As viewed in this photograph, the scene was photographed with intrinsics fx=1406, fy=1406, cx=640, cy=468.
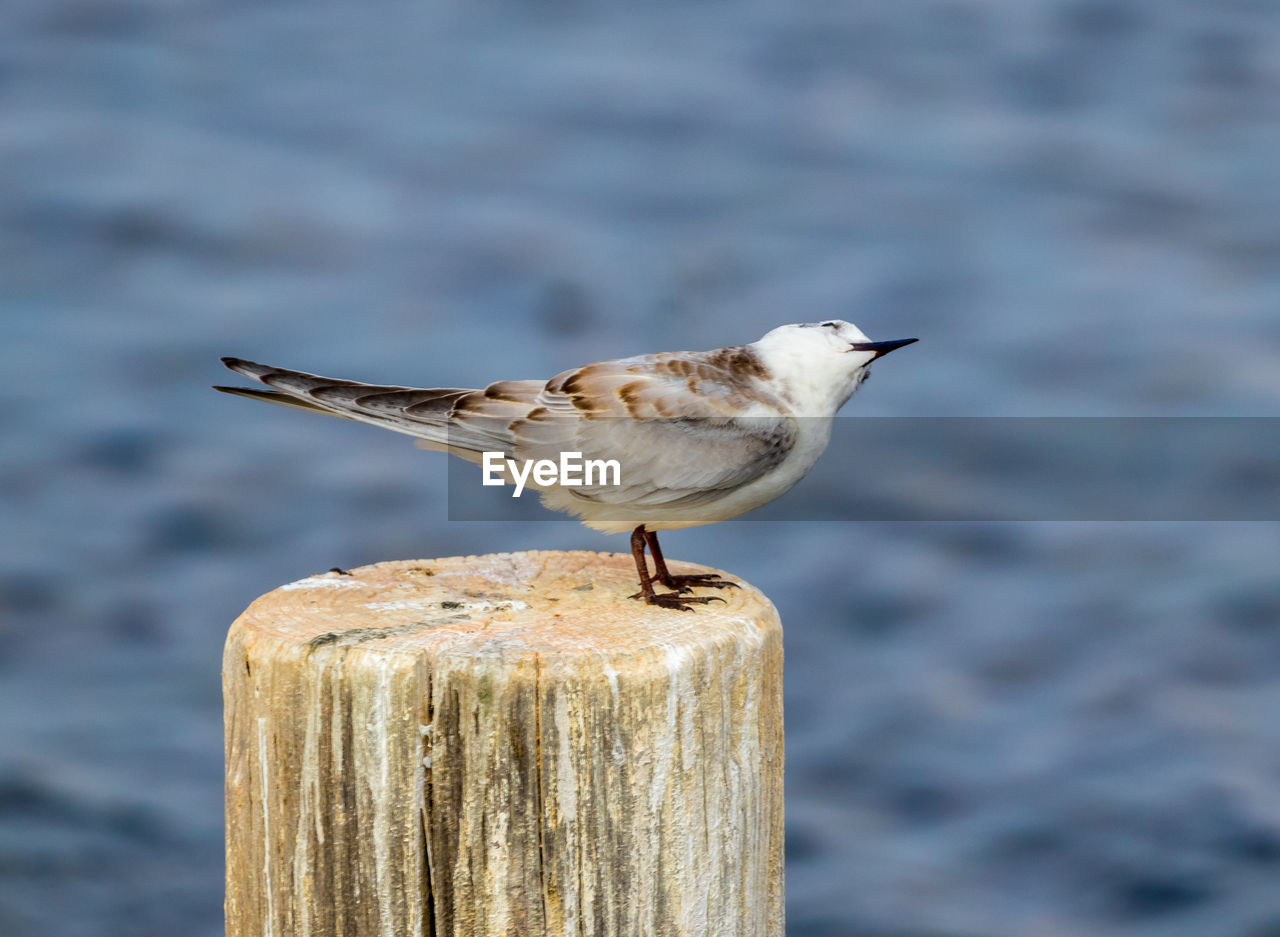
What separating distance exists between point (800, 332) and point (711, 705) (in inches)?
60.0

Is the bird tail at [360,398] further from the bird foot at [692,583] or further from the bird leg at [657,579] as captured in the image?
the bird foot at [692,583]

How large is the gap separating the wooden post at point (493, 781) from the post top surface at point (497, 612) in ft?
0.06

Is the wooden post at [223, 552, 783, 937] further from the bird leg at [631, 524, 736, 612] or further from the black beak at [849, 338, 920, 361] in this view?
the black beak at [849, 338, 920, 361]

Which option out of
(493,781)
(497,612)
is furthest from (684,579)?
(493,781)

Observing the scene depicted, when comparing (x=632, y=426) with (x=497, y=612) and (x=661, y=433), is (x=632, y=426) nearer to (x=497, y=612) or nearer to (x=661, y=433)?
(x=661, y=433)

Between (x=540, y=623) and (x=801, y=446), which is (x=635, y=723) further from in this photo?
(x=801, y=446)

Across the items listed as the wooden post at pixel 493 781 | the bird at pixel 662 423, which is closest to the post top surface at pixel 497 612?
the wooden post at pixel 493 781

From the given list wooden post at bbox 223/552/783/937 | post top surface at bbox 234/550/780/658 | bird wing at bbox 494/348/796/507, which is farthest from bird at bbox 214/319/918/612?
wooden post at bbox 223/552/783/937

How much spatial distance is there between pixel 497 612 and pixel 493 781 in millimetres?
720

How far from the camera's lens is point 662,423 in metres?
4.59

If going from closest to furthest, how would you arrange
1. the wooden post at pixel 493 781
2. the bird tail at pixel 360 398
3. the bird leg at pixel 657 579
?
the wooden post at pixel 493 781 < the bird leg at pixel 657 579 < the bird tail at pixel 360 398

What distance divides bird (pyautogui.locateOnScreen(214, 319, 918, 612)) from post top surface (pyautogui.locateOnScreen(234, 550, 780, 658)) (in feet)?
0.83

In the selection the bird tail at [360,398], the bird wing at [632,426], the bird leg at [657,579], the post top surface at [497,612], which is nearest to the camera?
the post top surface at [497,612]

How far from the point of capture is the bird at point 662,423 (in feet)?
14.9
